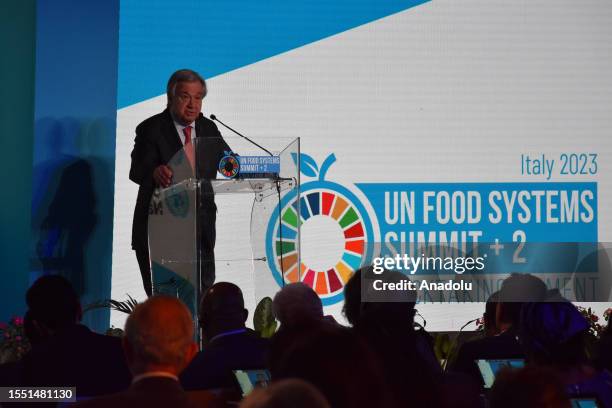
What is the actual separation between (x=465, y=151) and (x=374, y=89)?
74cm

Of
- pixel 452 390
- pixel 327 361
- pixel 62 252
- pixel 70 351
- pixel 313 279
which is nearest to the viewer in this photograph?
pixel 327 361

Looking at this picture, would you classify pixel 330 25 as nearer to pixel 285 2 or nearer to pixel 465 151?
pixel 285 2

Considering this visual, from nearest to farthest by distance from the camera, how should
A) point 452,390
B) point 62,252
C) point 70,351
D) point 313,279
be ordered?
point 452,390 → point 70,351 → point 313,279 → point 62,252

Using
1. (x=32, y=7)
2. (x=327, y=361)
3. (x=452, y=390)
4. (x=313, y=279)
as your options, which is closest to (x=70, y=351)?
(x=452, y=390)

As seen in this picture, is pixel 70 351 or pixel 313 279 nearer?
pixel 70 351

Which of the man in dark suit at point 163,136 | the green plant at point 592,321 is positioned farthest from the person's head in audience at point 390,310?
the man in dark suit at point 163,136

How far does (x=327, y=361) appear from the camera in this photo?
1479 mm

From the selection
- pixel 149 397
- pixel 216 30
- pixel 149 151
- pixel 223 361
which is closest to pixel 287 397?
pixel 149 397

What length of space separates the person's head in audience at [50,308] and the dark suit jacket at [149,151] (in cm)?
263

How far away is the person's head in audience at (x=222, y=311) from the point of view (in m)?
3.76

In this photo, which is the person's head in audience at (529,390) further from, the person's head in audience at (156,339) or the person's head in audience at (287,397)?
the person's head in audience at (156,339)

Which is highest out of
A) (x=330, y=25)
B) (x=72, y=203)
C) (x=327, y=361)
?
(x=330, y=25)

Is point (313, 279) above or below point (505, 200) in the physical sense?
below

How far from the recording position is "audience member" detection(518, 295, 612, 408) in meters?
2.63
